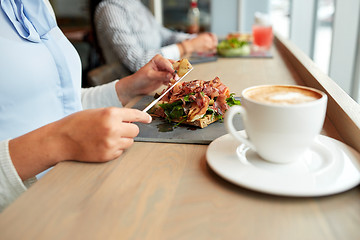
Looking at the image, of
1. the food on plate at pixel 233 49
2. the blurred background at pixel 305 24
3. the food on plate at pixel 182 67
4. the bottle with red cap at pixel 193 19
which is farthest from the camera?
the bottle with red cap at pixel 193 19

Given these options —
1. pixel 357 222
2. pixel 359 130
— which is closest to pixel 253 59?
pixel 359 130

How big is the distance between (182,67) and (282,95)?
478 mm

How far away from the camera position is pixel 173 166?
0.58 m

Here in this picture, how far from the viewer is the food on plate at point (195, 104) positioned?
2.48ft

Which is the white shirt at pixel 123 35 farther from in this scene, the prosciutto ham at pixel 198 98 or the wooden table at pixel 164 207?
the wooden table at pixel 164 207

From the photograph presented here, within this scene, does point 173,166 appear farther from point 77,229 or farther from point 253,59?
point 253,59

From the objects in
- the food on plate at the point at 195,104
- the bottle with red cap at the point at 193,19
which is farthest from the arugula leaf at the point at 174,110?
the bottle with red cap at the point at 193,19

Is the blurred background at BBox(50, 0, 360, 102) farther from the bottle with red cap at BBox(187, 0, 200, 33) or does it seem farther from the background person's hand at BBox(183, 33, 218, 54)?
the background person's hand at BBox(183, 33, 218, 54)

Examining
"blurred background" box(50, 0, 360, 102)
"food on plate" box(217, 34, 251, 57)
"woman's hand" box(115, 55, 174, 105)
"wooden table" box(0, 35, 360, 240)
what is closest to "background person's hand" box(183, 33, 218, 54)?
"food on plate" box(217, 34, 251, 57)

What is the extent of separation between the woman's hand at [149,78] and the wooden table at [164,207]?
18.2 inches

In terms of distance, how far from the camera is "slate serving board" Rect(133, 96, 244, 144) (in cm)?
69

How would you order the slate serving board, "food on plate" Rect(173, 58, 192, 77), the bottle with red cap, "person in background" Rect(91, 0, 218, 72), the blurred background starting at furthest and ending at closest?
1. the bottle with red cap
2. the blurred background
3. "person in background" Rect(91, 0, 218, 72)
4. "food on plate" Rect(173, 58, 192, 77)
5. the slate serving board

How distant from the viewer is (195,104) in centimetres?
78

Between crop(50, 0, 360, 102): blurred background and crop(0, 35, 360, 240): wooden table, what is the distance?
1.52 m
